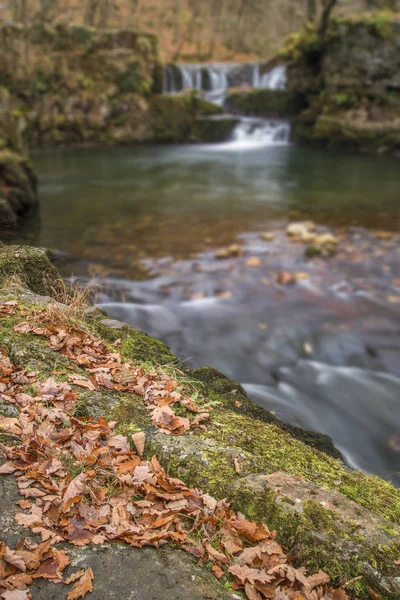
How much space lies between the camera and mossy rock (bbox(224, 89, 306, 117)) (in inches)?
1111

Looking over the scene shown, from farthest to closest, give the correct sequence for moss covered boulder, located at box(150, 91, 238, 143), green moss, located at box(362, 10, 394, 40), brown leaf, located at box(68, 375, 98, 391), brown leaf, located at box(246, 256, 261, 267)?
1. moss covered boulder, located at box(150, 91, 238, 143)
2. green moss, located at box(362, 10, 394, 40)
3. brown leaf, located at box(246, 256, 261, 267)
4. brown leaf, located at box(68, 375, 98, 391)

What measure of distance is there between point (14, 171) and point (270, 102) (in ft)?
73.5

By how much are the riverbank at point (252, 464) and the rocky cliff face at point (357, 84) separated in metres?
23.4

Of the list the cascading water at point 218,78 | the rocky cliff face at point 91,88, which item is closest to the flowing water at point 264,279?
the rocky cliff face at point 91,88

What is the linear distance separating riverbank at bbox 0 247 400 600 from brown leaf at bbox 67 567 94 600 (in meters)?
0.15

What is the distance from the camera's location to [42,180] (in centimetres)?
1733

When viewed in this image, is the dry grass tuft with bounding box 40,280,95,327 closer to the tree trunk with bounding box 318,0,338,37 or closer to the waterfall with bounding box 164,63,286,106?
the tree trunk with bounding box 318,0,338,37

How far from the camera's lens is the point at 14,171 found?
1016cm

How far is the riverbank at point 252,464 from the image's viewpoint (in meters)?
2.19

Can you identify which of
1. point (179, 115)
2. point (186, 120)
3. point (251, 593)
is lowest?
point (251, 593)

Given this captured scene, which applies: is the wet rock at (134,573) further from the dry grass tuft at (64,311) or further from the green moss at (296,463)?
the dry grass tuft at (64,311)

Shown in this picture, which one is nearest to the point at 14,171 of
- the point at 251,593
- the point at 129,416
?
the point at 129,416

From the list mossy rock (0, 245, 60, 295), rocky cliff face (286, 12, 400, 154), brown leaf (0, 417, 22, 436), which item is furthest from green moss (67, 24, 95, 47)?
brown leaf (0, 417, 22, 436)

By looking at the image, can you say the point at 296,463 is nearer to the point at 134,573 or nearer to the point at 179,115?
the point at 134,573
